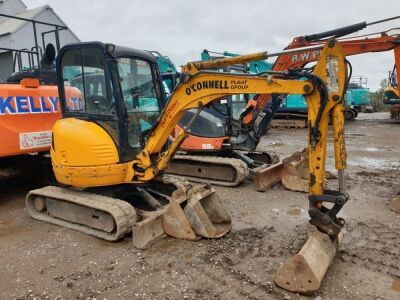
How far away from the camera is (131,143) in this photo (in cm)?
472

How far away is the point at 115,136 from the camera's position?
4.59m

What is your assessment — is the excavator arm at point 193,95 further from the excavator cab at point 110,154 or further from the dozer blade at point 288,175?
the dozer blade at point 288,175

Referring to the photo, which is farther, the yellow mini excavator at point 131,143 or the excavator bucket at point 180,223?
the excavator bucket at point 180,223

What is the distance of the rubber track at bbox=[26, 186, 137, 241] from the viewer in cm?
425

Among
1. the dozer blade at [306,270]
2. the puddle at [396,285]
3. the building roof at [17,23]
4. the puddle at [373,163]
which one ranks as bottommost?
the puddle at [396,285]

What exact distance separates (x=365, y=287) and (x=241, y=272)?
1070mm

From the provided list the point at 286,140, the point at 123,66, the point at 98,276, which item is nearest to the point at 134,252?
the point at 98,276

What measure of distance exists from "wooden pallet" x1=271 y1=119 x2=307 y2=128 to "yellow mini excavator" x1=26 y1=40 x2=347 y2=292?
12760mm

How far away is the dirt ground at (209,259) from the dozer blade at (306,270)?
0.10 m

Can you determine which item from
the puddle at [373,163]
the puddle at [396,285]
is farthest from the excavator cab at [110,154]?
the puddle at [373,163]

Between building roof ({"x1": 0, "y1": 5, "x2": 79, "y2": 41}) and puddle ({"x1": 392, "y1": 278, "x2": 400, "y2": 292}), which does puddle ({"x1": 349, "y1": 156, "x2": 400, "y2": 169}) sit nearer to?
puddle ({"x1": 392, "y1": 278, "x2": 400, "y2": 292})

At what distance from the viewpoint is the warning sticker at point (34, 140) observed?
5.51 m

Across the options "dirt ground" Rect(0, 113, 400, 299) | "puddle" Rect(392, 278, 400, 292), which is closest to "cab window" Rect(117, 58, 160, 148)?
"dirt ground" Rect(0, 113, 400, 299)

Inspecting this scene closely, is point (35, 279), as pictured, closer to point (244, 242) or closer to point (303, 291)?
point (244, 242)
